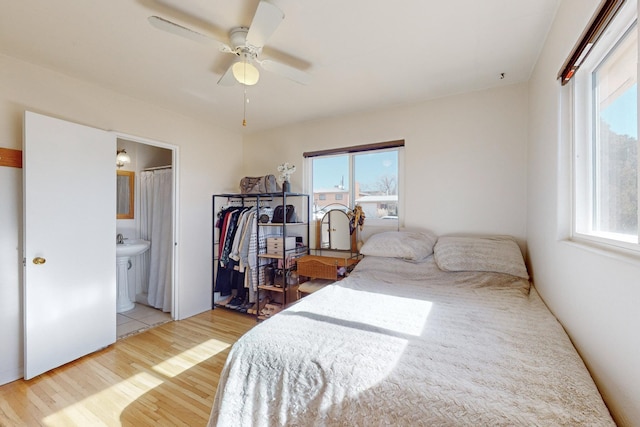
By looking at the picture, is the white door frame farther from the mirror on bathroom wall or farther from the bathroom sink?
the mirror on bathroom wall

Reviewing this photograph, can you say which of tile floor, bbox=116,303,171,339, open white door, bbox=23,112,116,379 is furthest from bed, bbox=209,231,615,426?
tile floor, bbox=116,303,171,339

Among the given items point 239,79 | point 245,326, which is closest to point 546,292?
point 239,79

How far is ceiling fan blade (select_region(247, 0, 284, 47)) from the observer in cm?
129

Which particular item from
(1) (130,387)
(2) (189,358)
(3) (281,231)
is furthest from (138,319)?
(3) (281,231)

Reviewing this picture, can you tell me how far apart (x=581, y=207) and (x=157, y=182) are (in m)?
4.23

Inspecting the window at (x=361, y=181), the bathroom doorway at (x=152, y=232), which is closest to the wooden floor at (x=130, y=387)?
the bathroom doorway at (x=152, y=232)

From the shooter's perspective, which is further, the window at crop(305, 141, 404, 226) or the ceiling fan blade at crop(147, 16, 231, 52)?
the window at crop(305, 141, 404, 226)

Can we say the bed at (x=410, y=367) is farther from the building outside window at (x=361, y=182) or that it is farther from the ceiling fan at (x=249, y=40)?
the ceiling fan at (x=249, y=40)

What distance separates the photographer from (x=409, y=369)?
102cm

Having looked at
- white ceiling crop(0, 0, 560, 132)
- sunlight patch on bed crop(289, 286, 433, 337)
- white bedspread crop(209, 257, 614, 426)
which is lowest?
white bedspread crop(209, 257, 614, 426)

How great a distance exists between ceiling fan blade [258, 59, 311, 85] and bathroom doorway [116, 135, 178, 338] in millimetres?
1908

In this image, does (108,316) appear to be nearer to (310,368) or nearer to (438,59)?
(310,368)

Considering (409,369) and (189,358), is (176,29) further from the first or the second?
(189,358)

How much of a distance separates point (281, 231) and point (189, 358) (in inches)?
68.1
